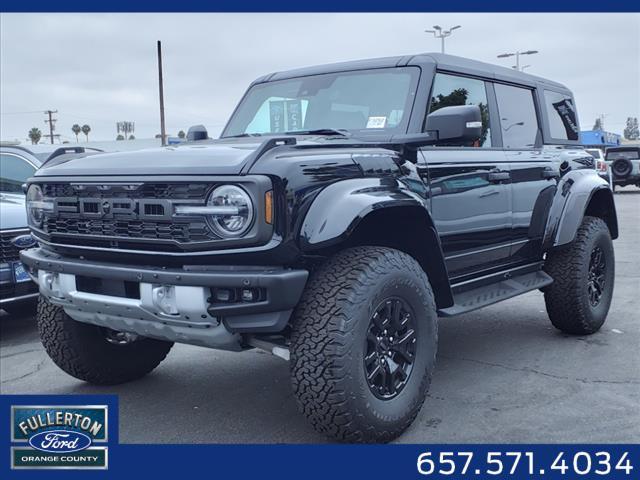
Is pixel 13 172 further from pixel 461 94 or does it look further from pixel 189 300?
pixel 189 300

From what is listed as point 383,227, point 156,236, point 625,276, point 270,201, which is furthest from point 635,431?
point 625,276

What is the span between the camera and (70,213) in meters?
3.34

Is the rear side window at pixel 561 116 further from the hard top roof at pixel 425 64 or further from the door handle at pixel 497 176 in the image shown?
the door handle at pixel 497 176

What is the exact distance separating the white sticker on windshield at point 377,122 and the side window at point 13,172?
13.8 ft

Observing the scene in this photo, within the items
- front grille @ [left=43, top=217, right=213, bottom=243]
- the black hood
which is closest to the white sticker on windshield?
the black hood

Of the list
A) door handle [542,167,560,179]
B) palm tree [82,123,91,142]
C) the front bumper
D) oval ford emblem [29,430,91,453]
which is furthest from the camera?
palm tree [82,123,91,142]

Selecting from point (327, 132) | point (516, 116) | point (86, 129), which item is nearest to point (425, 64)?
point (327, 132)

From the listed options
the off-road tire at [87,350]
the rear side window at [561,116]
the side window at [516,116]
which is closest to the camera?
the off-road tire at [87,350]

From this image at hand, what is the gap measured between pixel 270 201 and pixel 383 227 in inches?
33.8

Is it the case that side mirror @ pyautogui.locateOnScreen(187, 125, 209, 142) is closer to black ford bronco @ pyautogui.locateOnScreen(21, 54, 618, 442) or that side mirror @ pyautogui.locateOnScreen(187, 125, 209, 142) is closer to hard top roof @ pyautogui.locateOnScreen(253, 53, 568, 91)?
black ford bronco @ pyautogui.locateOnScreen(21, 54, 618, 442)

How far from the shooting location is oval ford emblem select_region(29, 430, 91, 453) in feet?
9.95

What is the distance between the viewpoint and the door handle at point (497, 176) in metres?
4.30

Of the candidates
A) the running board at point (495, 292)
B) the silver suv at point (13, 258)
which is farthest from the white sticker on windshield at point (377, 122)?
the silver suv at point (13, 258)

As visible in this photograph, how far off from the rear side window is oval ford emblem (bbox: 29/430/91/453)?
4.06m
